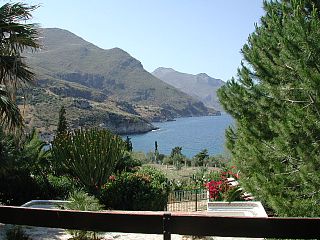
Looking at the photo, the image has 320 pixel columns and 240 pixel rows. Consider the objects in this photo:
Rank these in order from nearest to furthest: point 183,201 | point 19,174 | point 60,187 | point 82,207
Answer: point 82,207, point 19,174, point 60,187, point 183,201

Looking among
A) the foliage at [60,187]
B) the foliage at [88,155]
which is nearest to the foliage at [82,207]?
the foliage at [88,155]

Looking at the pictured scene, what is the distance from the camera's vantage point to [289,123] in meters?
6.35

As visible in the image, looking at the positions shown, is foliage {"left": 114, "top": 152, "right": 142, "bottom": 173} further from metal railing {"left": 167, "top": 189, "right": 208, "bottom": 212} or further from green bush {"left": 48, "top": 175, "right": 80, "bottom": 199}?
green bush {"left": 48, "top": 175, "right": 80, "bottom": 199}

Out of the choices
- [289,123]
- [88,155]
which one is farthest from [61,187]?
[289,123]

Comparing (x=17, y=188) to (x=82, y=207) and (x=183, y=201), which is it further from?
(x=82, y=207)

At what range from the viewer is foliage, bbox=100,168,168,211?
40.8ft

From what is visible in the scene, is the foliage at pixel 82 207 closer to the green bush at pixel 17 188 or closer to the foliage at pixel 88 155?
the foliage at pixel 88 155

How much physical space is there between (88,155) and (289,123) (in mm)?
8141

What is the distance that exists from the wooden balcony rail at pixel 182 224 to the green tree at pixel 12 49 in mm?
4873

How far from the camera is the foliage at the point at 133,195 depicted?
40.8 ft

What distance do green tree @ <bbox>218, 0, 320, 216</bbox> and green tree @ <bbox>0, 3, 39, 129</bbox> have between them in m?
4.75

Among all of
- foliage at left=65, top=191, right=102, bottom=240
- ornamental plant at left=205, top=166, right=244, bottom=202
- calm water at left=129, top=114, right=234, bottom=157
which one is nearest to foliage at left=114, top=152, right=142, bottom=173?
ornamental plant at left=205, top=166, right=244, bottom=202

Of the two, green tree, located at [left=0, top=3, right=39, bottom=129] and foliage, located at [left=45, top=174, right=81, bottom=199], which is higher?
green tree, located at [left=0, top=3, right=39, bottom=129]

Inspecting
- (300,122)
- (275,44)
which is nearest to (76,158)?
(275,44)
